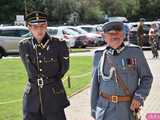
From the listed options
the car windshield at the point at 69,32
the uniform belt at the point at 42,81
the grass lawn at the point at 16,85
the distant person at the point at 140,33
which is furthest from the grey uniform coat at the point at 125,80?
the car windshield at the point at 69,32

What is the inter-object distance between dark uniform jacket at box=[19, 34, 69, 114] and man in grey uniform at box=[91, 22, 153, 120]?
2.72ft

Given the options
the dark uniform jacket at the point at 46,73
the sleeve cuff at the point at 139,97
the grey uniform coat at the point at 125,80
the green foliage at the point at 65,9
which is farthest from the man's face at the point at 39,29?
the green foliage at the point at 65,9

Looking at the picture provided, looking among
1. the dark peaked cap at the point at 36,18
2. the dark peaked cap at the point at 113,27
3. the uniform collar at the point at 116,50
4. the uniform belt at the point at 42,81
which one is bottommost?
the uniform belt at the point at 42,81

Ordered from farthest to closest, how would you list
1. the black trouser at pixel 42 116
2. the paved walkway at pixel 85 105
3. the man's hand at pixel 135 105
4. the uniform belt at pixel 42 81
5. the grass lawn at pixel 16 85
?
the grass lawn at pixel 16 85, the paved walkway at pixel 85 105, the uniform belt at pixel 42 81, the black trouser at pixel 42 116, the man's hand at pixel 135 105

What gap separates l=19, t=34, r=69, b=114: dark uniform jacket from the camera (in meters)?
6.23

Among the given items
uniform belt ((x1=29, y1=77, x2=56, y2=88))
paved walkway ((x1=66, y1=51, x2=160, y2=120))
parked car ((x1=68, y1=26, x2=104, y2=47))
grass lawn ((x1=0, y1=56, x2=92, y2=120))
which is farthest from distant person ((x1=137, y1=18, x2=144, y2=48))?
uniform belt ((x1=29, y1=77, x2=56, y2=88))

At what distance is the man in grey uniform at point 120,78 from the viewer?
5.46 metres

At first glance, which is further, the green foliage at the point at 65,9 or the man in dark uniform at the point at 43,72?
the green foliage at the point at 65,9

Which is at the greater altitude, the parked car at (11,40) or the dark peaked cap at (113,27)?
the dark peaked cap at (113,27)

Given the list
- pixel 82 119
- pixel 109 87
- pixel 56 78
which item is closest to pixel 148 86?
pixel 109 87

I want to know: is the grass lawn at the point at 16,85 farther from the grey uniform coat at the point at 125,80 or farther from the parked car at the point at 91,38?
the parked car at the point at 91,38

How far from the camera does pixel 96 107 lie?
5617 millimetres

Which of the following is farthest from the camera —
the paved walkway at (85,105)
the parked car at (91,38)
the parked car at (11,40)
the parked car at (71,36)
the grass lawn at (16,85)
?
the parked car at (91,38)

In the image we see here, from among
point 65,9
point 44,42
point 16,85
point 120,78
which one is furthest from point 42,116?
point 65,9
